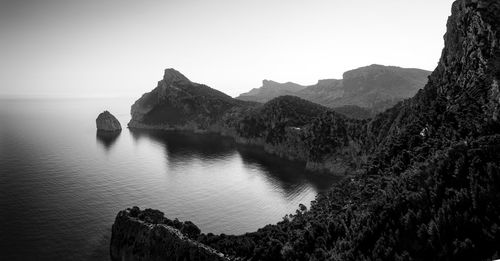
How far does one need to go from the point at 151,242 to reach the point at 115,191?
178 ft

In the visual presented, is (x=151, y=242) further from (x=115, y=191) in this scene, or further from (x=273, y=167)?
(x=273, y=167)

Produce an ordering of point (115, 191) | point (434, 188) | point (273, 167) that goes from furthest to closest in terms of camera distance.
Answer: point (273, 167) → point (115, 191) → point (434, 188)

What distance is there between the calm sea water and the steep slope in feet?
82.8

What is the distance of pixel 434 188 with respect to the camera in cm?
5869

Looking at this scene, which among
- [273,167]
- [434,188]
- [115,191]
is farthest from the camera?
[273,167]

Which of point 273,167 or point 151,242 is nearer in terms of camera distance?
point 151,242

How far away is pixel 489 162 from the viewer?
5559 centimetres

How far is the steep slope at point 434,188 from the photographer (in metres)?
52.2

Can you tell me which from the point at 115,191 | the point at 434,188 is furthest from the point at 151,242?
the point at 115,191

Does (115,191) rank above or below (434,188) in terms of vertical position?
Answer: below

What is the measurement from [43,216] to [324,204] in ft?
217

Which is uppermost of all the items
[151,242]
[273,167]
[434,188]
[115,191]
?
[434,188]

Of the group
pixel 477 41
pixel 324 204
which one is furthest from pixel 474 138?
pixel 324 204

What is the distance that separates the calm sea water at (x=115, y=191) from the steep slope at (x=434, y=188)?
25229 millimetres
